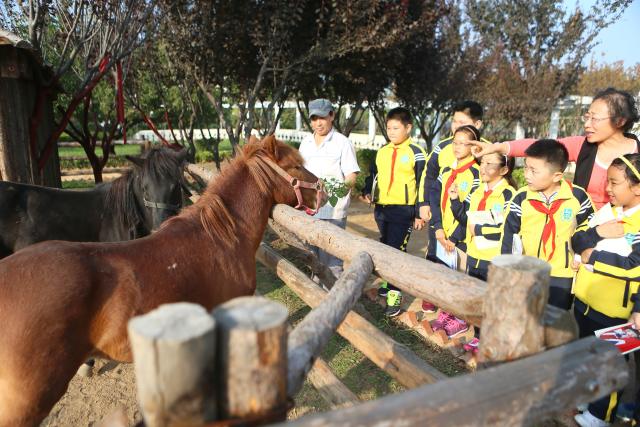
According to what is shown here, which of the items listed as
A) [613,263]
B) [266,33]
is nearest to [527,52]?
[266,33]

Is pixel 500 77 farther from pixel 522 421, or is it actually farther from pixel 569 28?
pixel 522 421

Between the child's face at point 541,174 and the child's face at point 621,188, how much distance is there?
311mm

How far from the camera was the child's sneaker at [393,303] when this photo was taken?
4.28 m

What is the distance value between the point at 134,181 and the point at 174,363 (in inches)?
126

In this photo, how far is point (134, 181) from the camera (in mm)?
3605

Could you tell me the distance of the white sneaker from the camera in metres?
2.43

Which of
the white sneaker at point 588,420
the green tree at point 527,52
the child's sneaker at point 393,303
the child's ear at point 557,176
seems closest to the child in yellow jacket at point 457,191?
Answer: the child's sneaker at point 393,303

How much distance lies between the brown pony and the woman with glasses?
7.39 ft

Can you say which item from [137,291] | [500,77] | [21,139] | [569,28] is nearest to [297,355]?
[137,291]

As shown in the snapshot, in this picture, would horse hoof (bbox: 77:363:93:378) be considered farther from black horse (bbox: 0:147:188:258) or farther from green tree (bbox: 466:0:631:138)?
green tree (bbox: 466:0:631:138)

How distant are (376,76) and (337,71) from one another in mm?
1190

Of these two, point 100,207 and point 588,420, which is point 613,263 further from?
point 100,207

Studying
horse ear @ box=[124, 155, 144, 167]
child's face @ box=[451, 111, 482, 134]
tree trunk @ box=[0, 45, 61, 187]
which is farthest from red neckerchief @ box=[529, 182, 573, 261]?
tree trunk @ box=[0, 45, 61, 187]

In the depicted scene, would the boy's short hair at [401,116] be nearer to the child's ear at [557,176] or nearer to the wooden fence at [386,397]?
the child's ear at [557,176]
